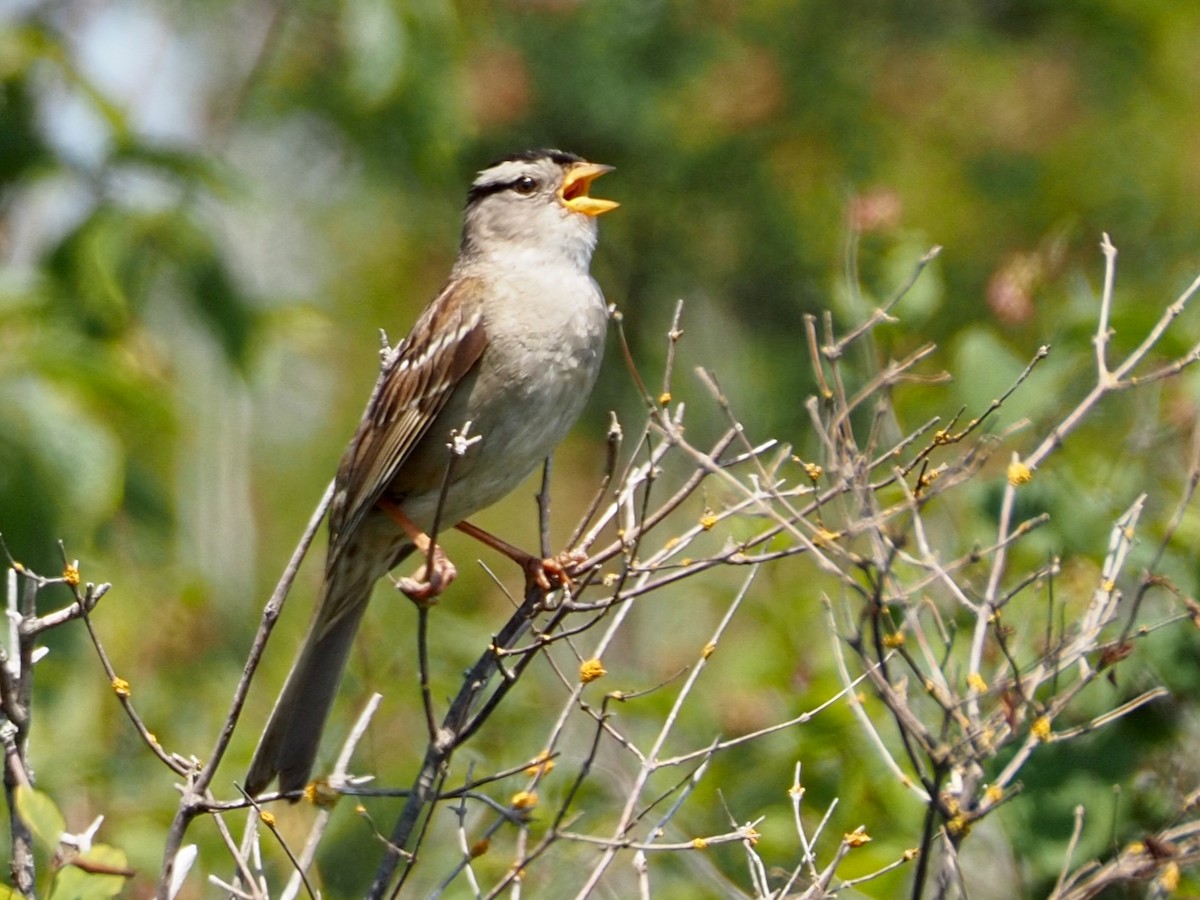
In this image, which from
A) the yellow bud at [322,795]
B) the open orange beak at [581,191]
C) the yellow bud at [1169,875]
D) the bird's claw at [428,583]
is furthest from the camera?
the open orange beak at [581,191]

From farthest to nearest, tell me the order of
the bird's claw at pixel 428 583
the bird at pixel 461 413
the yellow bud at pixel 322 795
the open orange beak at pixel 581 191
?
the open orange beak at pixel 581 191, the bird at pixel 461 413, the bird's claw at pixel 428 583, the yellow bud at pixel 322 795

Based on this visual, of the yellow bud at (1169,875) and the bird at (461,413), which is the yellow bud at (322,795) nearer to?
the bird at (461,413)

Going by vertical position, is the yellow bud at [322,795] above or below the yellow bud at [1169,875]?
below

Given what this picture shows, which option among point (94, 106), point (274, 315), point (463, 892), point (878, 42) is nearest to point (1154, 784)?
point (463, 892)

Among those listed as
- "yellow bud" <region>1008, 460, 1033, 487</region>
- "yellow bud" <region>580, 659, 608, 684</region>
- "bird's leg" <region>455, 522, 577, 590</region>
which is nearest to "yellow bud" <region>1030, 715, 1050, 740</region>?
"yellow bud" <region>1008, 460, 1033, 487</region>

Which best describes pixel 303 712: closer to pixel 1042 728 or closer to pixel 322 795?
pixel 322 795

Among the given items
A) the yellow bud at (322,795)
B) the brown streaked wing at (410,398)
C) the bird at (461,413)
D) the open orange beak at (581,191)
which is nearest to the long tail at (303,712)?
the bird at (461,413)

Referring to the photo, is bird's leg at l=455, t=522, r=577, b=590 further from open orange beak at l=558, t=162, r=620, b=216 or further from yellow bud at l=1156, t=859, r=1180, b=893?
yellow bud at l=1156, t=859, r=1180, b=893
